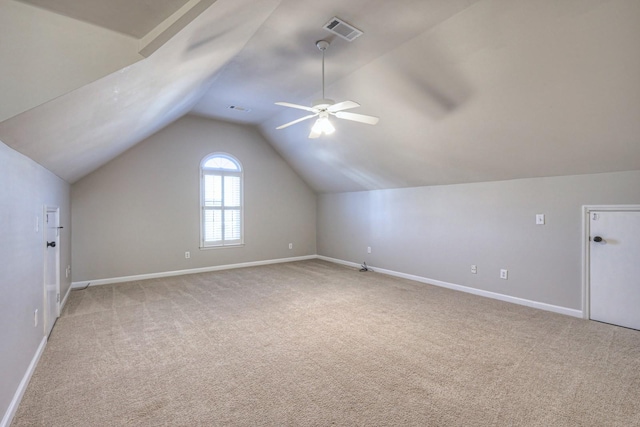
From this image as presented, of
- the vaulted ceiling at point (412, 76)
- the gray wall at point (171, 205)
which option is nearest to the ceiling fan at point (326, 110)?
the vaulted ceiling at point (412, 76)

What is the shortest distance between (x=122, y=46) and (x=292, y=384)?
249cm

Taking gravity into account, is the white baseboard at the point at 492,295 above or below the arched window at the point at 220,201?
below

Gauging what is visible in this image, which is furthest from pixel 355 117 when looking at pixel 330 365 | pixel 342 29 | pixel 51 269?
pixel 51 269

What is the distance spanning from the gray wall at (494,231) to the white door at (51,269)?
5.01 m

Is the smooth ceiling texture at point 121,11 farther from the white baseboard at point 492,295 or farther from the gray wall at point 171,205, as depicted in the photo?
the white baseboard at point 492,295

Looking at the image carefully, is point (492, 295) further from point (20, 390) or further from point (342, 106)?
point (20, 390)

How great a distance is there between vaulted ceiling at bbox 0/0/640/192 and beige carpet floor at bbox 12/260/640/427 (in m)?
1.79

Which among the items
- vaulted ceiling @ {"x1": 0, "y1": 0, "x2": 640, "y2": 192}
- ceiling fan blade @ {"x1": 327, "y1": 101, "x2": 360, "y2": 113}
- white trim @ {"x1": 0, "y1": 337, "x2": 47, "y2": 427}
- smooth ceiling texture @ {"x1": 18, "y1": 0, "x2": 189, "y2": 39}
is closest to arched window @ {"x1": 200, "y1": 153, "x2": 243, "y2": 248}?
vaulted ceiling @ {"x1": 0, "y1": 0, "x2": 640, "y2": 192}

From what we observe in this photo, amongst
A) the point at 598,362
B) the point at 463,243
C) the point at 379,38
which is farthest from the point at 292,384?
the point at 463,243

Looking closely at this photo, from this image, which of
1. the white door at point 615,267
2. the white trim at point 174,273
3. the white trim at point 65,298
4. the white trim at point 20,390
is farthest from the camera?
the white trim at point 174,273

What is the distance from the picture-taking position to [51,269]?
3311mm

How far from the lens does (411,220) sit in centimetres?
549

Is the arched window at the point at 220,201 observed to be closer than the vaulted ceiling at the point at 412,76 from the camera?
No

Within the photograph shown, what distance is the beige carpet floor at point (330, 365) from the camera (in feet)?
6.36
